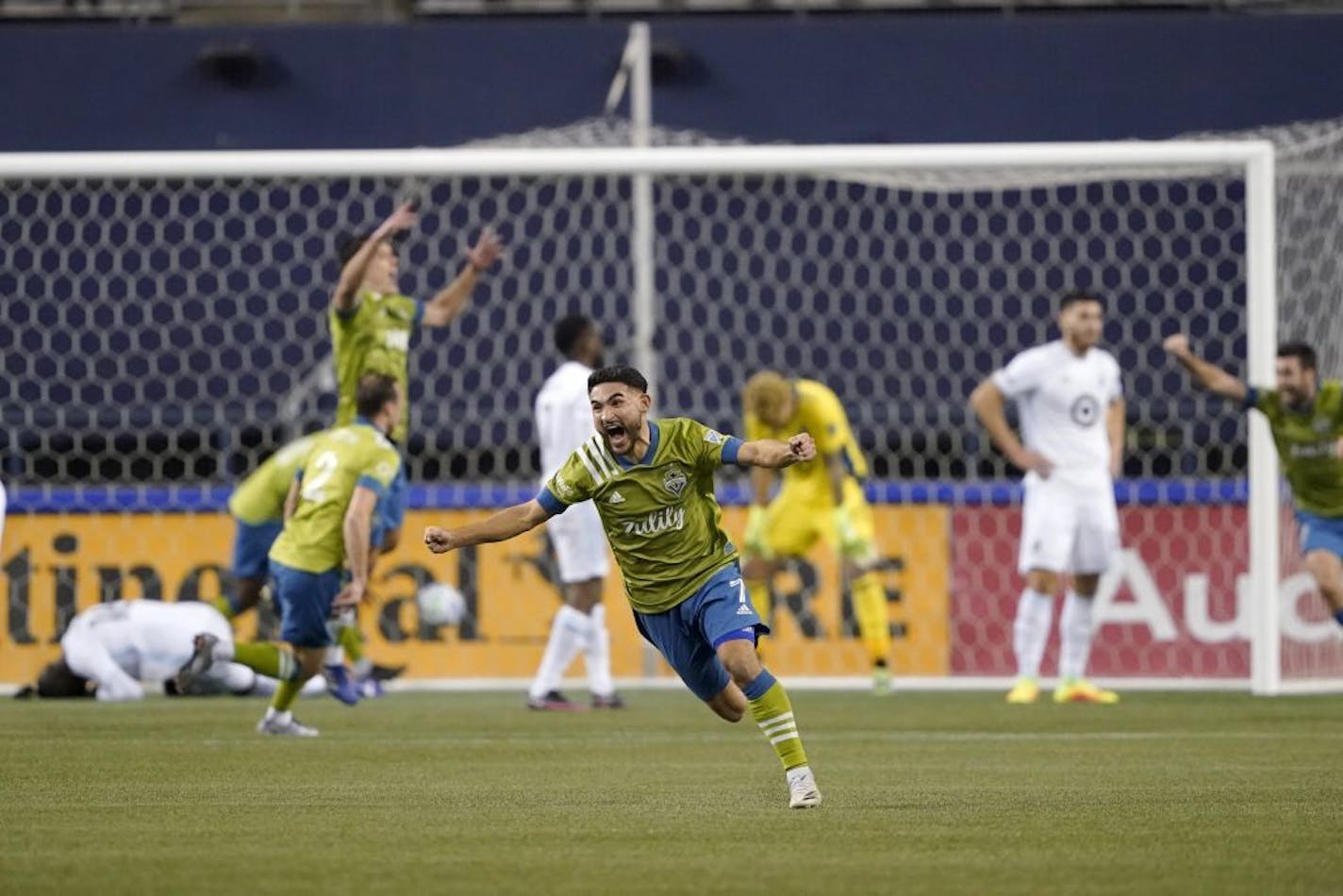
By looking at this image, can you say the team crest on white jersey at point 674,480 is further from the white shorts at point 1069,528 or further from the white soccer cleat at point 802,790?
the white shorts at point 1069,528

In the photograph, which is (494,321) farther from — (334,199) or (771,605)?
(771,605)

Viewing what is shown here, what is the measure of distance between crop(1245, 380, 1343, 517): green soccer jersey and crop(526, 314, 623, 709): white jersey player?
3592 millimetres

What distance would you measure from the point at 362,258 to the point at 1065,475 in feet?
14.0

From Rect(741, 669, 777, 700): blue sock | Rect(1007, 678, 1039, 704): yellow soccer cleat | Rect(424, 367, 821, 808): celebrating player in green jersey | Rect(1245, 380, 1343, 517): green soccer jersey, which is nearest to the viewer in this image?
Rect(741, 669, 777, 700): blue sock

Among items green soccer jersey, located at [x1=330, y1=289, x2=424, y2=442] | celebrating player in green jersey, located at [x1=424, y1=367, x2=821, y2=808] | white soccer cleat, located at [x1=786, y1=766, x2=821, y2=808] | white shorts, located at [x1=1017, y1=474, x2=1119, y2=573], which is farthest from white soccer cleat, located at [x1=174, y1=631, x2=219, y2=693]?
white shorts, located at [x1=1017, y1=474, x2=1119, y2=573]

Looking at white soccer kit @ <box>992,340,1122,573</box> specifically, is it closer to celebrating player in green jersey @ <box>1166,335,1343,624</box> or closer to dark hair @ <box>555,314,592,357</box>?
celebrating player in green jersey @ <box>1166,335,1343,624</box>

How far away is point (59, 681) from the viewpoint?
13578 millimetres

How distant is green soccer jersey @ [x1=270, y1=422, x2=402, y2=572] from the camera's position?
10633mm

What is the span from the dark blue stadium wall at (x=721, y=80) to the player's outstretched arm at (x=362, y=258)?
7.25 meters

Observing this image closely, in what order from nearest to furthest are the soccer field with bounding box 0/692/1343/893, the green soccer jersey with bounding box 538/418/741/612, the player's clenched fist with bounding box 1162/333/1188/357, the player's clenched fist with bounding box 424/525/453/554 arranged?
1. the soccer field with bounding box 0/692/1343/893
2. the player's clenched fist with bounding box 424/525/453/554
3. the green soccer jersey with bounding box 538/418/741/612
4. the player's clenched fist with bounding box 1162/333/1188/357

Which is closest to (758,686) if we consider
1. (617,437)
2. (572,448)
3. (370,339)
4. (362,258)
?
(617,437)

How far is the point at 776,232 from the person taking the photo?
17.5 metres

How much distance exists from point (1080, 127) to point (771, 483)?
5.67 metres

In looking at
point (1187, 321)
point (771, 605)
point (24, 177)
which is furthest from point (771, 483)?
point (24, 177)
